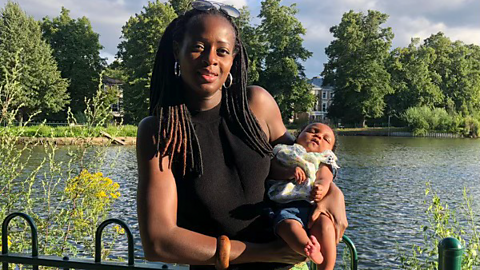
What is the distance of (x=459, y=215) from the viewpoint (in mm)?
10359

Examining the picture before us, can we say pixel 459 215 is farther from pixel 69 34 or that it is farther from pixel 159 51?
pixel 69 34

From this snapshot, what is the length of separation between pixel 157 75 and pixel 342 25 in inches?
2016

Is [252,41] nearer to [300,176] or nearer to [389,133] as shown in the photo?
[389,133]

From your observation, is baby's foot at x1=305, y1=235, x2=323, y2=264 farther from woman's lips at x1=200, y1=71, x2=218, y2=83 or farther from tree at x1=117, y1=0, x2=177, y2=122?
tree at x1=117, y1=0, x2=177, y2=122

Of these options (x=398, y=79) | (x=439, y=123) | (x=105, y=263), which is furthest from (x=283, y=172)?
(x=398, y=79)

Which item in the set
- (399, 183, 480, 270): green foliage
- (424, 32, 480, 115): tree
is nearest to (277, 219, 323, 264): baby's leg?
(399, 183, 480, 270): green foliage

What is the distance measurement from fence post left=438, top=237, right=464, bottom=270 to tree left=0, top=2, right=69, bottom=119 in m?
36.0

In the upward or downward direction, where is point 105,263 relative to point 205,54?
downward

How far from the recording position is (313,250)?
1.44 m

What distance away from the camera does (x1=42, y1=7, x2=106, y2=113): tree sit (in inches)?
1626

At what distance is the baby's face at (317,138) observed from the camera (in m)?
1.96

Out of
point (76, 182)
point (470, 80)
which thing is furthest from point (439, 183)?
point (470, 80)

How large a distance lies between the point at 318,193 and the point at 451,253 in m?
0.57

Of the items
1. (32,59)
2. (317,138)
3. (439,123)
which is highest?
(32,59)
